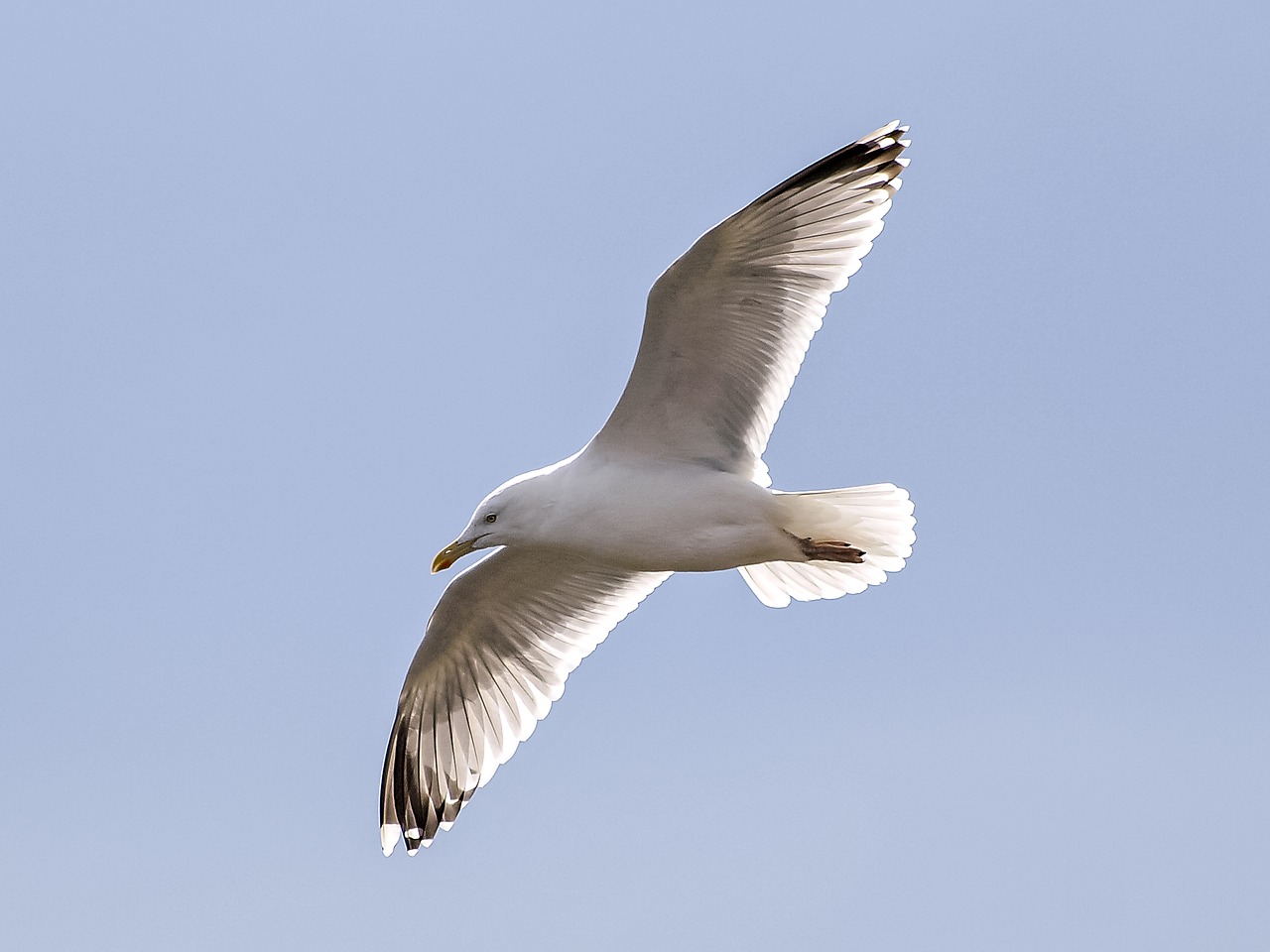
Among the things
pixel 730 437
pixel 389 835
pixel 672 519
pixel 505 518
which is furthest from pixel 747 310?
pixel 389 835

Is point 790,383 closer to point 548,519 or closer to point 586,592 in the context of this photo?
→ point 548,519

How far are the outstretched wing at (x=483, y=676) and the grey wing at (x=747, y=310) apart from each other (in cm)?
125

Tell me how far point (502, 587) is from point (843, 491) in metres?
1.93

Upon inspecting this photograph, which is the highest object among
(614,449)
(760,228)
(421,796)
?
(760,228)

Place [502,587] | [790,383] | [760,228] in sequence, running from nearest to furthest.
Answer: [760,228]
[790,383]
[502,587]

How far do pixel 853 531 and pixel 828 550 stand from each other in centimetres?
16

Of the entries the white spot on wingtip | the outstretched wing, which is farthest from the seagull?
the white spot on wingtip

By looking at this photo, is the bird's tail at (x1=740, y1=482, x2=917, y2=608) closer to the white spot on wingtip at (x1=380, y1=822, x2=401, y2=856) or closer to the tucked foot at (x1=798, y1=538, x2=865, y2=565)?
the tucked foot at (x1=798, y1=538, x2=865, y2=565)

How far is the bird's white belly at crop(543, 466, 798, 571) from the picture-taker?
7.25 metres

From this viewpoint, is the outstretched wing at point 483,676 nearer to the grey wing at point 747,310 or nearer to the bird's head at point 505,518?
the bird's head at point 505,518

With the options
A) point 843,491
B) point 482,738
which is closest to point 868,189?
point 843,491

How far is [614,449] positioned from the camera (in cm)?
745

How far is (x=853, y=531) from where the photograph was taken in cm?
745

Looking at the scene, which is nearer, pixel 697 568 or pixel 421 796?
pixel 697 568
